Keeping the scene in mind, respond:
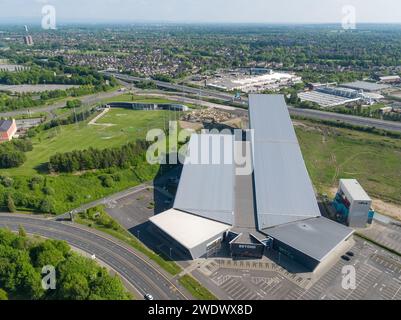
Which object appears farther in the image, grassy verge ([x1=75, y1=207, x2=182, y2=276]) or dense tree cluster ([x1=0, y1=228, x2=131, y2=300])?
grassy verge ([x1=75, y1=207, x2=182, y2=276])

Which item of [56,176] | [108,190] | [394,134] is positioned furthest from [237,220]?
[394,134]

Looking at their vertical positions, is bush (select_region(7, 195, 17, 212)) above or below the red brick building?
below

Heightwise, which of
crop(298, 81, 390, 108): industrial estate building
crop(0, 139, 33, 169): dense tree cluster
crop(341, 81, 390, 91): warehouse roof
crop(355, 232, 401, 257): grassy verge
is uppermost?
crop(341, 81, 390, 91): warehouse roof

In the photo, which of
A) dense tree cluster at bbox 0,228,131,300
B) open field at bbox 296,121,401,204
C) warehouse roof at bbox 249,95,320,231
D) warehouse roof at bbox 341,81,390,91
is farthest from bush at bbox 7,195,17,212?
warehouse roof at bbox 341,81,390,91

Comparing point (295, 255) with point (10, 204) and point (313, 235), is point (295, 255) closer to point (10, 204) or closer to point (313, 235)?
point (313, 235)

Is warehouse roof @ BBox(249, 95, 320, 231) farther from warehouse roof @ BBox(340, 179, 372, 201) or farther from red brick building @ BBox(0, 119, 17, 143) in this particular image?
red brick building @ BBox(0, 119, 17, 143)

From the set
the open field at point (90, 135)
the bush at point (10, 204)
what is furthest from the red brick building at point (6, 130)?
the bush at point (10, 204)

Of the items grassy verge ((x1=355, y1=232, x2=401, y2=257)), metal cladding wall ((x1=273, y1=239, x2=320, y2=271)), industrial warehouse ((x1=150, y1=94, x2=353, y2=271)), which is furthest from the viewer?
grassy verge ((x1=355, y1=232, x2=401, y2=257))

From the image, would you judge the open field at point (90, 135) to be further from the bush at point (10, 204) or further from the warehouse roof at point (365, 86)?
the warehouse roof at point (365, 86)
